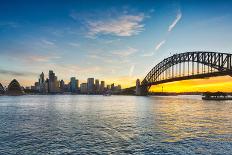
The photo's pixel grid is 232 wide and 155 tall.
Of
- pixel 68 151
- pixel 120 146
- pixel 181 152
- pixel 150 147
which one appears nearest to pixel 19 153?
pixel 68 151

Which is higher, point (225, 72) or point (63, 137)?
point (225, 72)

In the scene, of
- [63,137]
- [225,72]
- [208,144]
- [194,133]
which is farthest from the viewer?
[225,72]

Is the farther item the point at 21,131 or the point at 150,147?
the point at 21,131

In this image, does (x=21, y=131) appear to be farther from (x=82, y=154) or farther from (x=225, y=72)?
(x=225, y=72)

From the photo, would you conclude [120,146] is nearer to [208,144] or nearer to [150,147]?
[150,147]

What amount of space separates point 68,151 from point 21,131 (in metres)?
13.6

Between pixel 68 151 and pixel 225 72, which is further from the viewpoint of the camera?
pixel 225 72

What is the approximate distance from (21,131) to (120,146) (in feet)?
50.9

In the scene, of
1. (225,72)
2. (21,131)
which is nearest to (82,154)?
(21,131)

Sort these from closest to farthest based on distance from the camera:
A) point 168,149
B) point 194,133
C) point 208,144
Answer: point 168,149, point 208,144, point 194,133

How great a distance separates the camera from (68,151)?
81.7 feet

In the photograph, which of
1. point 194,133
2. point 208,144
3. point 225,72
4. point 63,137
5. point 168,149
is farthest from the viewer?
point 225,72

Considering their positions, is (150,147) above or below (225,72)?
below

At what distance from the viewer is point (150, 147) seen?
26.4m
